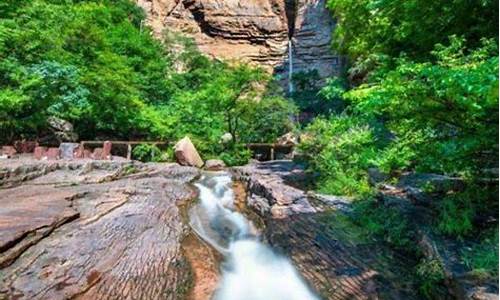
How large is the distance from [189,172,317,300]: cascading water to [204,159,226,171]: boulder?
6.44 meters

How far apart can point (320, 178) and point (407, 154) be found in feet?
11.1

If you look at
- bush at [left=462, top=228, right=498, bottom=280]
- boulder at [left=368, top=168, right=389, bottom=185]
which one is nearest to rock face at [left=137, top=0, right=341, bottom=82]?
boulder at [left=368, top=168, right=389, bottom=185]

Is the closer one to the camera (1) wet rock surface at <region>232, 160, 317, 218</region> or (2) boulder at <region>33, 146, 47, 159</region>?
(1) wet rock surface at <region>232, 160, 317, 218</region>

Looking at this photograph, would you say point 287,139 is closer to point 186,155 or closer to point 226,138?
point 226,138

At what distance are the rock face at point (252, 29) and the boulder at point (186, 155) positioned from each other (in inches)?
653

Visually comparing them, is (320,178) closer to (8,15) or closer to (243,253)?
(243,253)

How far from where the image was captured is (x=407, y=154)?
5.90 metres

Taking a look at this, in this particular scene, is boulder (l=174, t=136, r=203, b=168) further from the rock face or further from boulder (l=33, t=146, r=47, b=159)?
the rock face

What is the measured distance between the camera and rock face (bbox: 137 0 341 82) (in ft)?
100

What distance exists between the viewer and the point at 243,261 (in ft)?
17.6

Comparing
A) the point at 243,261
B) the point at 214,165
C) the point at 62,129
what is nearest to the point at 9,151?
the point at 62,129

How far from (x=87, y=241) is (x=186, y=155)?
1064cm

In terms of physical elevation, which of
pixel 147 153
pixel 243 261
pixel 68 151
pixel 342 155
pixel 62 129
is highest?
pixel 62 129

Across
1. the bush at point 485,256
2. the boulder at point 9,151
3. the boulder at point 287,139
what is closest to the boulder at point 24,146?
the boulder at point 9,151
